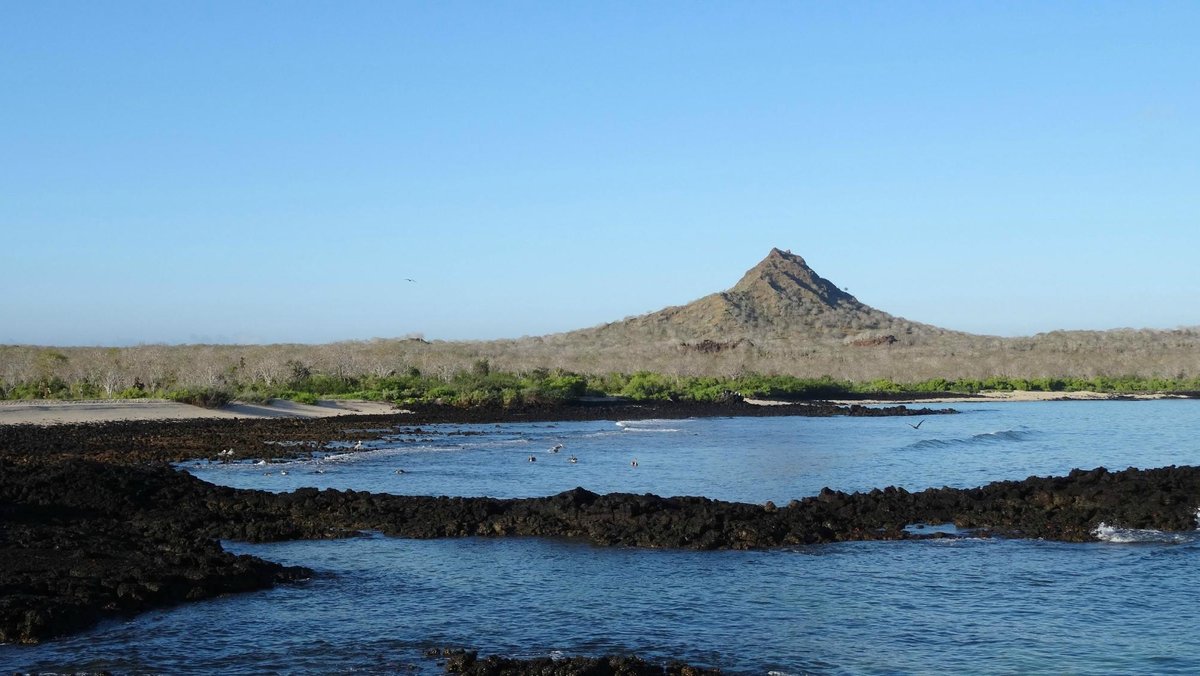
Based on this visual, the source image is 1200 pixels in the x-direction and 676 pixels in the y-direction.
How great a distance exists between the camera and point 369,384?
214 ft

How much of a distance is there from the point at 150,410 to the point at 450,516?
31.8m

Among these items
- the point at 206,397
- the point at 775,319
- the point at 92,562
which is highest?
the point at 775,319

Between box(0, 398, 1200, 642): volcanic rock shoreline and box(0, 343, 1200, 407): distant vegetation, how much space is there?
99.8 feet

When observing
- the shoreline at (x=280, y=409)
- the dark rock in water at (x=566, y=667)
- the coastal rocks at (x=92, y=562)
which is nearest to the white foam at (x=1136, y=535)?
the dark rock in water at (x=566, y=667)

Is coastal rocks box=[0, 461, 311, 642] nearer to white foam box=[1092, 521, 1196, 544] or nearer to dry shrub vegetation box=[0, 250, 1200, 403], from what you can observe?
white foam box=[1092, 521, 1196, 544]

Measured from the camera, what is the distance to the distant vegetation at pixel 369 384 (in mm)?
55375

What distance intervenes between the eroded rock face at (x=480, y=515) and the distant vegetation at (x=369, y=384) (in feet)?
99.5

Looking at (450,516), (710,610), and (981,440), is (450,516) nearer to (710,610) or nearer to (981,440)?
(710,610)

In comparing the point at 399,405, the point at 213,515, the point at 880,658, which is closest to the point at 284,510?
the point at 213,515

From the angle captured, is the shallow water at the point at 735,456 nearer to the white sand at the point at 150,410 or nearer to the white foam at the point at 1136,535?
the white foam at the point at 1136,535

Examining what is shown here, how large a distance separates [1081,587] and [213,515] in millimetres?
14816

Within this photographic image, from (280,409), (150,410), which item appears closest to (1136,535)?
(150,410)

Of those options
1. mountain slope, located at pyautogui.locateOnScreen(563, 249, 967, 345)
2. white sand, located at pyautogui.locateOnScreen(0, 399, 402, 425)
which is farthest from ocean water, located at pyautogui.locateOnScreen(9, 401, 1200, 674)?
mountain slope, located at pyautogui.locateOnScreen(563, 249, 967, 345)

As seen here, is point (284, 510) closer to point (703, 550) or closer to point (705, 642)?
point (703, 550)
